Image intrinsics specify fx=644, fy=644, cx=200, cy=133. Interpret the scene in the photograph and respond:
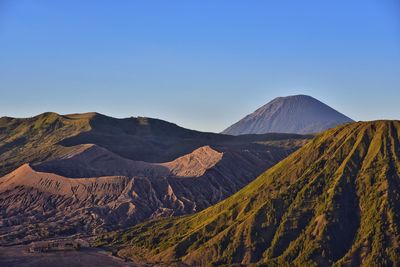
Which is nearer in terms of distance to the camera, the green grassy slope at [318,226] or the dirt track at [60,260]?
the green grassy slope at [318,226]

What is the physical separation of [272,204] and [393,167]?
1463 inches

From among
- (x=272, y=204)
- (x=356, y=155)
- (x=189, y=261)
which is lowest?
(x=189, y=261)

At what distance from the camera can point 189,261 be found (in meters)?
180

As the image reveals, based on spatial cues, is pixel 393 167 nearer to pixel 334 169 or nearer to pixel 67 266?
pixel 334 169

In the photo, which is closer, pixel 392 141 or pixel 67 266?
pixel 67 266

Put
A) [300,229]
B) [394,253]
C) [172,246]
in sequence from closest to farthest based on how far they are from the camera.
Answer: [394,253], [300,229], [172,246]

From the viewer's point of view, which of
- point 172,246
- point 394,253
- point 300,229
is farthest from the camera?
point 172,246

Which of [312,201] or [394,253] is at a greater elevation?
[312,201]

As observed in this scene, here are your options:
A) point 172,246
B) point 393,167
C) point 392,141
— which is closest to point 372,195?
point 393,167

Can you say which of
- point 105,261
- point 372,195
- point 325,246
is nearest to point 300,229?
point 325,246

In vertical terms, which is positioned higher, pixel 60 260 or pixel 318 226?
pixel 318 226

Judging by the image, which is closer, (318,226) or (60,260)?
(318,226)

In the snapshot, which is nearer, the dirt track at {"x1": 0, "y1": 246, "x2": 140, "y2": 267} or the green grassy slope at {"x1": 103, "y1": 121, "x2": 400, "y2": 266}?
the green grassy slope at {"x1": 103, "y1": 121, "x2": 400, "y2": 266}

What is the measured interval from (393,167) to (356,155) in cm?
Result: 1355
